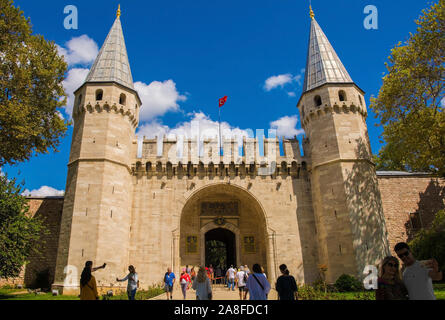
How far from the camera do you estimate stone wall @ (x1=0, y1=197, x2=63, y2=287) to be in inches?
685

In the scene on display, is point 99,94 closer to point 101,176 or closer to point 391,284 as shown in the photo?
point 101,176

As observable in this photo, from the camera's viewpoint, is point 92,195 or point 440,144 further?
point 92,195

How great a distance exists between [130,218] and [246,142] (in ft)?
26.5

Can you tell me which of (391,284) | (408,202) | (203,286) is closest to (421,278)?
(391,284)

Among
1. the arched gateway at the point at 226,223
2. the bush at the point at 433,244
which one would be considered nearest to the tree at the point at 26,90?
the arched gateway at the point at 226,223

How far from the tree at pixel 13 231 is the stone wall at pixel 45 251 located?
6.28 feet

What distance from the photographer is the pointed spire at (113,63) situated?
19.2 m

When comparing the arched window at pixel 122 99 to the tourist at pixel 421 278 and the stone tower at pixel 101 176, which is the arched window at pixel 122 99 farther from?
the tourist at pixel 421 278

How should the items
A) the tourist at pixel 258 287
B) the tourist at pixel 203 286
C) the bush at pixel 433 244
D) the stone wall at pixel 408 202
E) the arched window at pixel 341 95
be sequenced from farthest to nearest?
the stone wall at pixel 408 202, the arched window at pixel 341 95, the bush at pixel 433 244, the tourist at pixel 203 286, the tourist at pixel 258 287

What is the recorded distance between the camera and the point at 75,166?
55.4 ft

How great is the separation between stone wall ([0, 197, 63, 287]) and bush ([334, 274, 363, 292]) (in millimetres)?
14553

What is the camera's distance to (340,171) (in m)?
17.1
